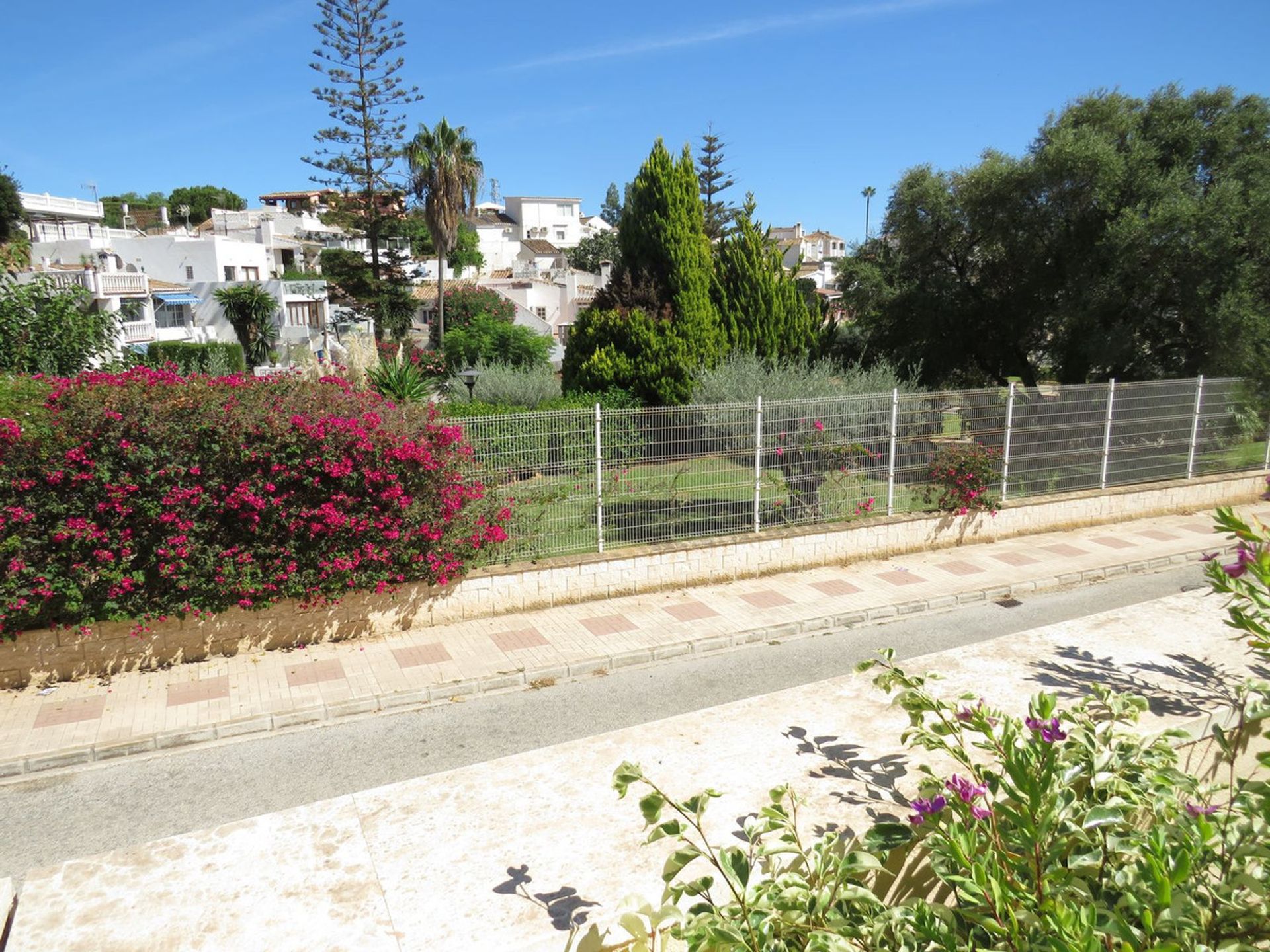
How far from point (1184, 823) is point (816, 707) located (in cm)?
497

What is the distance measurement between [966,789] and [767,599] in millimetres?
7378

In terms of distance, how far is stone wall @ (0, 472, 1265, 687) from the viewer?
7.57 m

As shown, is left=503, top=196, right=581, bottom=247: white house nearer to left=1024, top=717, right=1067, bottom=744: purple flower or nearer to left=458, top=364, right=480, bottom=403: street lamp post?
left=458, top=364, right=480, bottom=403: street lamp post

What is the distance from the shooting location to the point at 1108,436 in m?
13.4

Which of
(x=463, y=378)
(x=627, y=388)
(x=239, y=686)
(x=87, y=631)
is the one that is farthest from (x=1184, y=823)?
(x=463, y=378)

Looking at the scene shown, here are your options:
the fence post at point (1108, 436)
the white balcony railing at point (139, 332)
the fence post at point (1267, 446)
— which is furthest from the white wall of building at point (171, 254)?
the fence post at point (1267, 446)

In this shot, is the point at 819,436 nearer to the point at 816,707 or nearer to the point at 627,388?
the point at 816,707

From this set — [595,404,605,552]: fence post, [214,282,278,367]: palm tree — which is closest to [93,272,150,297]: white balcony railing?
[214,282,278,367]: palm tree

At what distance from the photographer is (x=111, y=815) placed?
225 inches

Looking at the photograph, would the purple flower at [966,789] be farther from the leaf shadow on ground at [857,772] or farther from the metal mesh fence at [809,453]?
the metal mesh fence at [809,453]

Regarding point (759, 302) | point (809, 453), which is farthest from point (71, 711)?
point (759, 302)

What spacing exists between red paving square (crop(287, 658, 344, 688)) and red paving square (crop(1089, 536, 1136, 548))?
10680mm

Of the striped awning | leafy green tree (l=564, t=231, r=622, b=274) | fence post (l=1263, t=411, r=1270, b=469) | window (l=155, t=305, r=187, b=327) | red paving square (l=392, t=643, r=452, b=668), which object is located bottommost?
red paving square (l=392, t=643, r=452, b=668)

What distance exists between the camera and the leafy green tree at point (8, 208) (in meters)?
43.0
